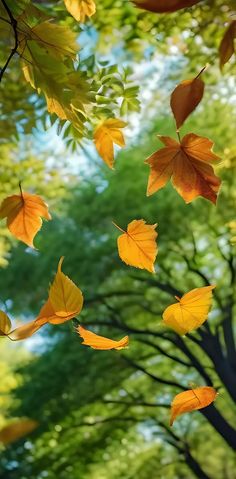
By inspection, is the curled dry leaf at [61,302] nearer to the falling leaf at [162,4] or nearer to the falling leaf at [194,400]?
the falling leaf at [194,400]

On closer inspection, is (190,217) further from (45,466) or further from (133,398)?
(45,466)

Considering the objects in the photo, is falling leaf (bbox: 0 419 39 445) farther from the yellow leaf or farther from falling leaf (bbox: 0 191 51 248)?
the yellow leaf

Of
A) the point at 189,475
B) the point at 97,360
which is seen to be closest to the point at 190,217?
the point at 97,360

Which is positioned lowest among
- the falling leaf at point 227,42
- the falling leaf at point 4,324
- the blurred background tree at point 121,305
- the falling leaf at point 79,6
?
the blurred background tree at point 121,305

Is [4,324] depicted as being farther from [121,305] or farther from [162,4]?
[121,305]

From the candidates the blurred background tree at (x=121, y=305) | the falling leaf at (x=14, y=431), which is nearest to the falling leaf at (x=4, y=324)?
the falling leaf at (x=14, y=431)

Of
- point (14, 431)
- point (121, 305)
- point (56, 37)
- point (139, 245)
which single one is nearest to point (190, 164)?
point (139, 245)
